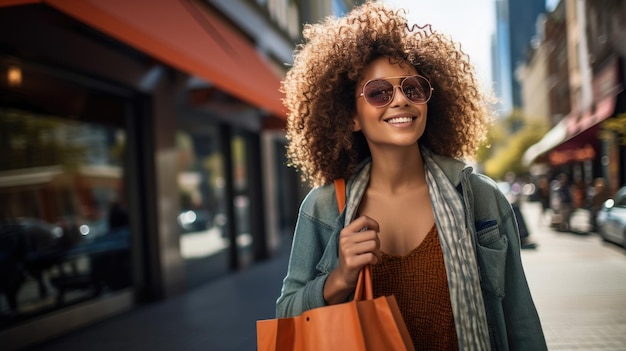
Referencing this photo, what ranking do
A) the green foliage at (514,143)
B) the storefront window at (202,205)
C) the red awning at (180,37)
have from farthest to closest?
the green foliage at (514,143) → the storefront window at (202,205) → the red awning at (180,37)

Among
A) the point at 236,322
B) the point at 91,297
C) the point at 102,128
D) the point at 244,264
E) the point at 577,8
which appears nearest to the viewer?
the point at 577,8

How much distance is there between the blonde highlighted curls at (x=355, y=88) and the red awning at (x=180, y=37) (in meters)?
2.70

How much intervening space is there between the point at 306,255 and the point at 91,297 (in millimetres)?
6155

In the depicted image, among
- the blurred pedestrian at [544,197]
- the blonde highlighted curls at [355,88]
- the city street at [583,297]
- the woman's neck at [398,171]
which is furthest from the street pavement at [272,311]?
the blurred pedestrian at [544,197]

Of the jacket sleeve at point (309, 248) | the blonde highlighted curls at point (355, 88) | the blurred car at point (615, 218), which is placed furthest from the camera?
the blurred car at point (615, 218)

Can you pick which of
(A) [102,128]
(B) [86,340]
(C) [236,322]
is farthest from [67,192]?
(C) [236,322]

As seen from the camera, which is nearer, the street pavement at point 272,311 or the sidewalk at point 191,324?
the street pavement at point 272,311

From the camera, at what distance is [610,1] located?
317 centimetres

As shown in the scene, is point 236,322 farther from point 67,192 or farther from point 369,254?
point 369,254

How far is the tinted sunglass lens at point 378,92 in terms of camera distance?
170cm

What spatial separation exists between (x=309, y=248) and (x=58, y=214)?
568 centimetres

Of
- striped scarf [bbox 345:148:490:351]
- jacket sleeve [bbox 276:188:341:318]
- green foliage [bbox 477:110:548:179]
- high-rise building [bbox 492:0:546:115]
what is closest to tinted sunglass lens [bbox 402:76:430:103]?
striped scarf [bbox 345:148:490:351]

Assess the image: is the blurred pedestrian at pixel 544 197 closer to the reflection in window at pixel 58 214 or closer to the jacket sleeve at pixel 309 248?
the reflection in window at pixel 58 214

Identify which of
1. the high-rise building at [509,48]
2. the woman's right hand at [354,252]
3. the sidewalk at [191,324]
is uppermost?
the high-rise building at [509,48]
